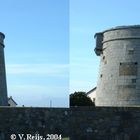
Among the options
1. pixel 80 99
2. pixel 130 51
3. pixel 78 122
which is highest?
pixel 130 51

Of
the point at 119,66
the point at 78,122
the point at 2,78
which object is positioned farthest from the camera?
the point at 2,78

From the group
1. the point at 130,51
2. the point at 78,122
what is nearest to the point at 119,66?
the point at 130,51

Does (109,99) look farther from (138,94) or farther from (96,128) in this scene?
(96,128)

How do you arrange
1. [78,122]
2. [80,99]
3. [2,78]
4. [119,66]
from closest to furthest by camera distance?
[78,122], [119,66], [2,78], [80,99]

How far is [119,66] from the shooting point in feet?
45.4

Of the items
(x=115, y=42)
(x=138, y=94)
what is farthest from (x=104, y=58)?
(x=138, y=94)

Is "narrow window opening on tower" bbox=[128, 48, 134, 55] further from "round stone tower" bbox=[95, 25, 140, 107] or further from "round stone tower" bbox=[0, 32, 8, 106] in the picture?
"round stone tower" bbox=[0, 32, 8, 106]

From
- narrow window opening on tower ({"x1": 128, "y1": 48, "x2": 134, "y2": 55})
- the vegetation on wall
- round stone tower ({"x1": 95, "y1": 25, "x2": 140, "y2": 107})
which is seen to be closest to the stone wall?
round stone tower ({"x1": 95, "y1": 25, "x2": 140, "y2": 107})

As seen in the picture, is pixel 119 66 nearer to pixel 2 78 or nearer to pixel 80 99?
pixel 80 99

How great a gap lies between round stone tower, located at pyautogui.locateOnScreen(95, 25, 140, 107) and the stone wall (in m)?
6.77

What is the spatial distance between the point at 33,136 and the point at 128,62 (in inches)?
304

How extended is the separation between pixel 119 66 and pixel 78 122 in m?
7.51

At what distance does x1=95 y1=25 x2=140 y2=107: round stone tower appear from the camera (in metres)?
13.4

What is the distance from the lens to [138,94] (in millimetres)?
13359
